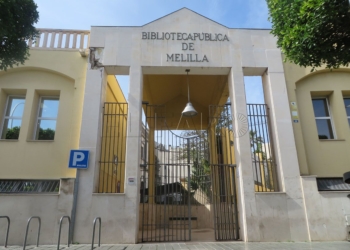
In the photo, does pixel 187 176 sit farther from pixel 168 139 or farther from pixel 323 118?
pixel 323 118

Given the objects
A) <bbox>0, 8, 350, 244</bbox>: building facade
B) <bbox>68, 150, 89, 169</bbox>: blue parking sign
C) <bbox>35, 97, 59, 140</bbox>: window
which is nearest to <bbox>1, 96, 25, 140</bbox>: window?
<bbox>0, 8, 350, 244</bbox>: building facade

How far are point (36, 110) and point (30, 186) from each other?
260cm

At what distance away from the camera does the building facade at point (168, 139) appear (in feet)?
23.5

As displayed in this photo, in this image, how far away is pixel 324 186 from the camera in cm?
775

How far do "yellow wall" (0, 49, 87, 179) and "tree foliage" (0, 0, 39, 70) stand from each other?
85.3 inches

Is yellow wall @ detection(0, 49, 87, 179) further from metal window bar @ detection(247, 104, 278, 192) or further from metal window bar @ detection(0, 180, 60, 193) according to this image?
metal window bar @ detection(247, 104, 278, 192)

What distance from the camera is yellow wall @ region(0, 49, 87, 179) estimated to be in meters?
7.92

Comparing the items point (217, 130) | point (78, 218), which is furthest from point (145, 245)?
point (217, 130)

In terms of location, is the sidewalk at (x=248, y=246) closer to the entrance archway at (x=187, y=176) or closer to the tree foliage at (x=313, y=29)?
the entrance archway at (x=187, y=176)

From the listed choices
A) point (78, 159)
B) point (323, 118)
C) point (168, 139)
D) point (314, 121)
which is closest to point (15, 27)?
point (78, 159)

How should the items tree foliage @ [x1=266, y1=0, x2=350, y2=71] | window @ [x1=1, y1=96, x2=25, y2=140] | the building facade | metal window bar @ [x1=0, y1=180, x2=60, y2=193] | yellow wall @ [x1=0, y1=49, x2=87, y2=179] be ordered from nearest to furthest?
tree foliage @ [x1=266, y1=0, x2=350, y2=71] → the building facade → metal window bar @ [x1=0, y1=180, x2=60, y2=193] → yellow wall @ [x1=0, y1=49, x2=87, y2=179] → window @ [x1=1, y1=96, x2=25, y2=140]

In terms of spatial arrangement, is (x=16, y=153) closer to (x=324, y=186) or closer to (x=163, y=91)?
(x=163, y=91)

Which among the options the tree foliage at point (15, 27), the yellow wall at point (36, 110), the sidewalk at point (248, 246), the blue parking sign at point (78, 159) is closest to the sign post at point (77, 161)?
the blue parking sign at point (78, 159)

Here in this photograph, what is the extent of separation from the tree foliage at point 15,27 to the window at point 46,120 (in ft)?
8.59
